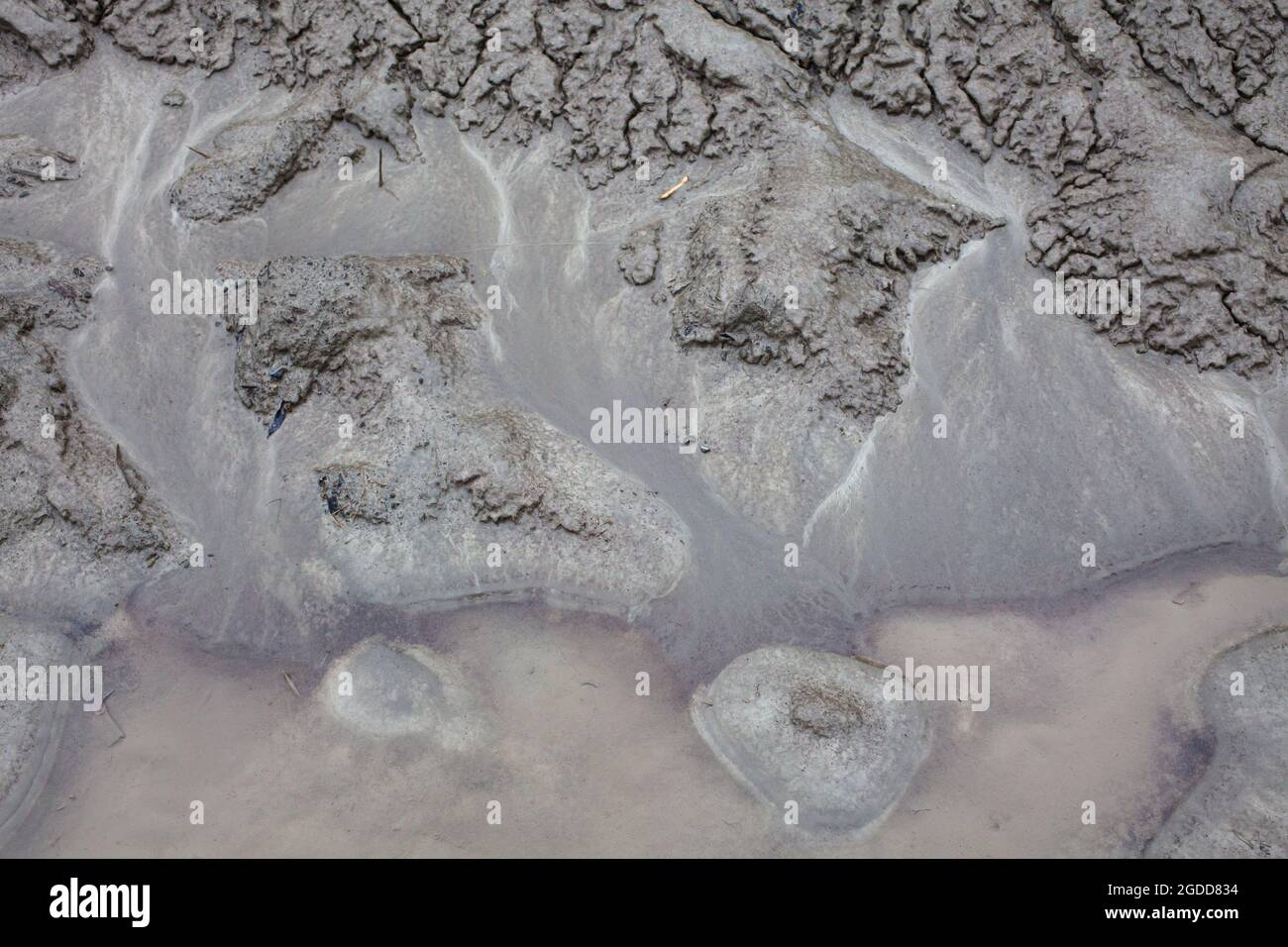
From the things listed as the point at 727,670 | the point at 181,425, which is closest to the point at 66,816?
the point at 181,425

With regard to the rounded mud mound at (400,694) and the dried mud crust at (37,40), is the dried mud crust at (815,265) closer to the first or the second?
the rounded mud mound at (400,694)

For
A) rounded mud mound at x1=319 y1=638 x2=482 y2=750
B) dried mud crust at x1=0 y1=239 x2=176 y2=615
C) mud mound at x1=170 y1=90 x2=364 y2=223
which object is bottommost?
rounded mud mound at x1=319 y1=638 x2=482 y2=750

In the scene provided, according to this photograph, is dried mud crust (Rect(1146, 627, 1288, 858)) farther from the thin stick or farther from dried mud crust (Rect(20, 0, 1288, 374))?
the thin stick

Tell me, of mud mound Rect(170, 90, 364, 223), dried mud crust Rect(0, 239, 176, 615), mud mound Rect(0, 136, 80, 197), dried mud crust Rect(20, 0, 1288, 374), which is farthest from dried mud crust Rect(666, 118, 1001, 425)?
mud mound Rect(0, 136, 80, 197)

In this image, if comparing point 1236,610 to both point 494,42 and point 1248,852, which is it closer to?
point 1248,852

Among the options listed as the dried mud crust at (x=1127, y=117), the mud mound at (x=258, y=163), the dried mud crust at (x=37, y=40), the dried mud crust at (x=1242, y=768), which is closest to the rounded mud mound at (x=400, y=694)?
the mud mound at (x=258, y=163)
